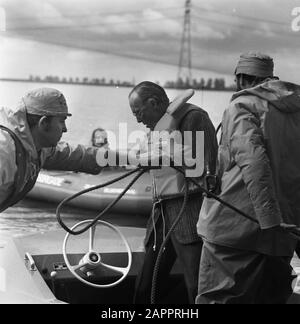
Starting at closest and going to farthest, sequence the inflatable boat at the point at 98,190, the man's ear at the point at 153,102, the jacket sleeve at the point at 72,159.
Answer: the jacket sleeve at the point at 72,159 → the man's ear at the point at 153,102 → the inflatable boat at the point at 98,190

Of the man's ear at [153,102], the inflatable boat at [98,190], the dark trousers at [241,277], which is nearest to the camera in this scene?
the dark trousers at [241,277]

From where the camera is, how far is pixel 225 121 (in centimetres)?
221

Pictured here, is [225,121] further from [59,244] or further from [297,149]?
[59,244]

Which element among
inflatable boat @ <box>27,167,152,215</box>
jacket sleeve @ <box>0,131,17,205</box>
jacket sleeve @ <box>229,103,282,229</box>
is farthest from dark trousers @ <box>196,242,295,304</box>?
inflatable boat @ <box>27,167,152,215</box>

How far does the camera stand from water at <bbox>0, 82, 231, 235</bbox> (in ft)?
26.5

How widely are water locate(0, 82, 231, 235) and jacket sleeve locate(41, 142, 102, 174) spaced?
123 cm

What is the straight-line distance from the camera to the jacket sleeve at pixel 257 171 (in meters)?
2.08

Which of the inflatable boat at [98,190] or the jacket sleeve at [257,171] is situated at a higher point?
the jacket sleeve at [257,171]

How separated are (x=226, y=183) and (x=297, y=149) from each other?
0.30 metres

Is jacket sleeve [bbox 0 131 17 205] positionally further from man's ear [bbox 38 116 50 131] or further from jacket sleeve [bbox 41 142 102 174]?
jacket sleeve [bbox 41 142 102 174]

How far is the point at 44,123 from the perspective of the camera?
226 cm

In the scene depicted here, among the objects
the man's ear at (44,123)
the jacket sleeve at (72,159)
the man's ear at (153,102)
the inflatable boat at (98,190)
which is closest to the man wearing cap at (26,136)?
the man's ear at (44,123)

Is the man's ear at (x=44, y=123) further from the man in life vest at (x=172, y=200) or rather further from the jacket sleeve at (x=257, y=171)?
the jacket sleeve at (x=257, y=171)
